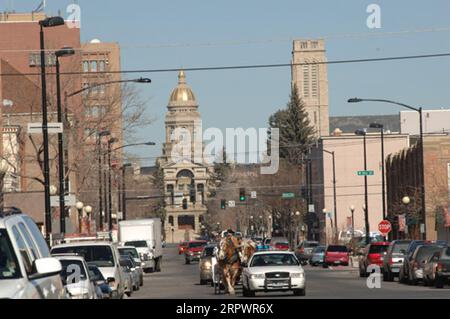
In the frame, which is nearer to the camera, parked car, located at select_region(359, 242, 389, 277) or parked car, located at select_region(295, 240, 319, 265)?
parked car, located at select_region(359, 242, 389, 277)

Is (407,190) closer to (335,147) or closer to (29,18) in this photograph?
(335,147)

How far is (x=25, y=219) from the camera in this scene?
1475 centimetres

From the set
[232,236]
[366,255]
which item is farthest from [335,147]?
[232,236]

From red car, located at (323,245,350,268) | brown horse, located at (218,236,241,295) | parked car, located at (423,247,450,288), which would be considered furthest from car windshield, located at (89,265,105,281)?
red car, located at (323,245,350,268)

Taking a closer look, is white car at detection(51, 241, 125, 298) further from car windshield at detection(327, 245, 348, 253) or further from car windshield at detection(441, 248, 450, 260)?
car windshield at detection(327, 245, 348, 253)

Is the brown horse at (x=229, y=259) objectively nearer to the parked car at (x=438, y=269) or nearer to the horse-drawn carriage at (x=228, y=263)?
the horse-drawn carriage at (x=228, y=263)

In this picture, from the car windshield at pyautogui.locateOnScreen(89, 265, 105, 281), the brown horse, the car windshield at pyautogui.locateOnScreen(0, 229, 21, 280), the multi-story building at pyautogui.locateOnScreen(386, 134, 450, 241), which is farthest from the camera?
the multi-story building at pyautogui.locateOnScreen(386, 134, 450, 241)

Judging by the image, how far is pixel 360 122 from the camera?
180625mm

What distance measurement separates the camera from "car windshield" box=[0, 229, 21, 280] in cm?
1241

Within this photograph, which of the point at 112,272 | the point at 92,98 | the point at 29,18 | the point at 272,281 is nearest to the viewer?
the point at 112,272

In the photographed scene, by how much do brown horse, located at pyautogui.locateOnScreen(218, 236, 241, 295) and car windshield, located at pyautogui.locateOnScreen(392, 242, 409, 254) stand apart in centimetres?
1338

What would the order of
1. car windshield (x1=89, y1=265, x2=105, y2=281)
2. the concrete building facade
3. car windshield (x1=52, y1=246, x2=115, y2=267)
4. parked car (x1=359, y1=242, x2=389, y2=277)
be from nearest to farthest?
car windshield (x1=89, y1=265, x2=105, y2=281) < car windshield (x1=52, y1=246, x2=115, y2=267) < parked car (x1=359, y1=242, x2=389, y2=277) < the concrete building facade

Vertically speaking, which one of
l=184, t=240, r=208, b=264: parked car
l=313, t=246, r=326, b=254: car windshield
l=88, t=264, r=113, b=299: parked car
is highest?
l=88, t=264, r=113, b=299: parked car
